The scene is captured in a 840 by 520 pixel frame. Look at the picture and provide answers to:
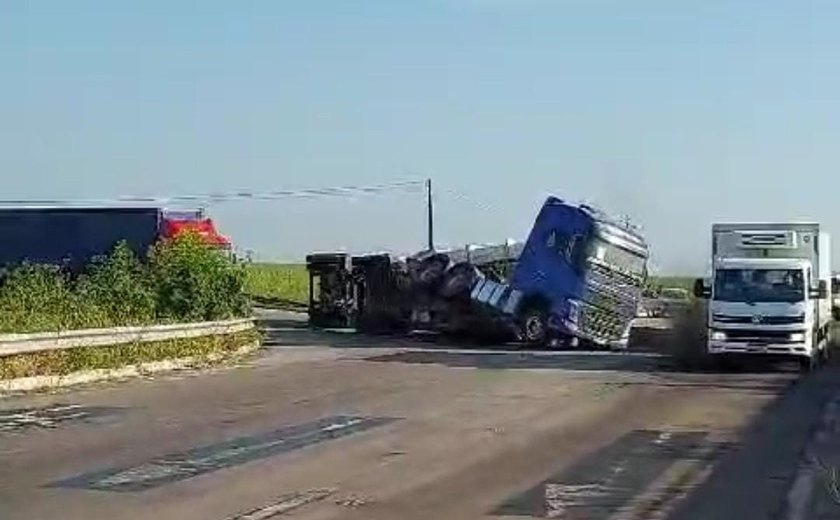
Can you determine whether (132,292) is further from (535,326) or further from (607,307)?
(607,307)

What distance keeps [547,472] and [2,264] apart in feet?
107

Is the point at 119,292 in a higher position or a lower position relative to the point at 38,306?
higher

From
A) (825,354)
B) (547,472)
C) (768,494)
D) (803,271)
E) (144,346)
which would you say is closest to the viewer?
(768,494)

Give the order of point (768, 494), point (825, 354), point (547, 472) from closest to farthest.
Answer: point (768, 494) < point (547, 472) < point (825, 354)

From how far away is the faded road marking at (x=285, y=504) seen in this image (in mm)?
11188

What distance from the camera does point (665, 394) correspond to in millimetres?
25047

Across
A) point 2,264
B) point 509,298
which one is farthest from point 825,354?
point 2,264

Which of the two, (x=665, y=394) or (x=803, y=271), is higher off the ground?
(x=803, y=271)

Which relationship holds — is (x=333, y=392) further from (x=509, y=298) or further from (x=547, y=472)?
(x=509, y=298)

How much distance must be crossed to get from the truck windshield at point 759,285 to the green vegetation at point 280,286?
44.4 metres

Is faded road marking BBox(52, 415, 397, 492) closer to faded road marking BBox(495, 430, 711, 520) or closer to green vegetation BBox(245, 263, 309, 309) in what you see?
faded road marking BBox(495, 430, 711, 520)

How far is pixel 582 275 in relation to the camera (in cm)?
4078

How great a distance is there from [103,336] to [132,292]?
7.52m

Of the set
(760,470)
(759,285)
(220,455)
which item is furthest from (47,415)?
(759,285)
